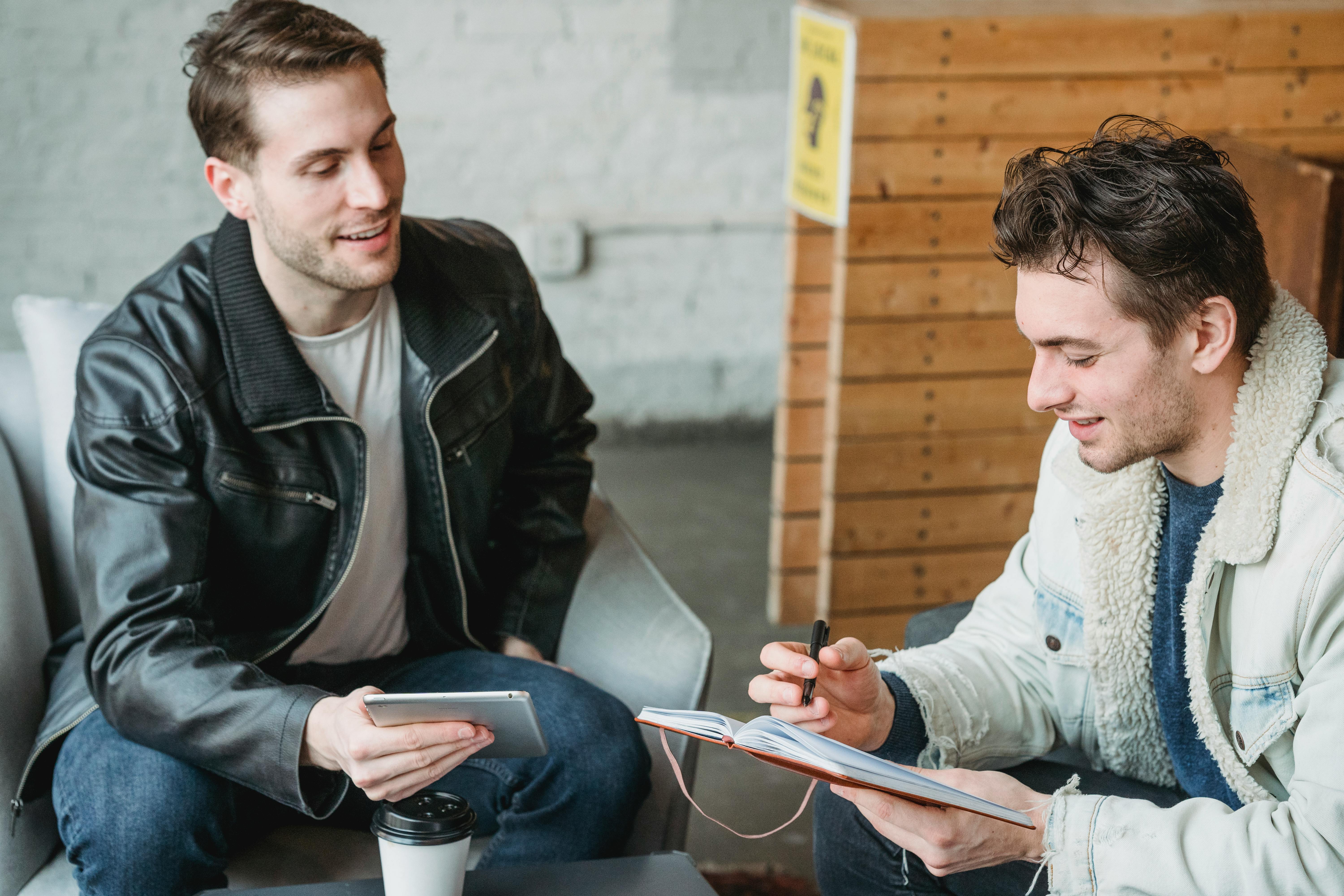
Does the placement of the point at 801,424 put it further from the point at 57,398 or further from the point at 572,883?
the point at 572,883

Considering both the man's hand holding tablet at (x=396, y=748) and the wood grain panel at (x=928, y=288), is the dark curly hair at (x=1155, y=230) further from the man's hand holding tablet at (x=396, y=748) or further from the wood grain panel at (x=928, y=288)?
the wood grain panel at (x=928, y=288)

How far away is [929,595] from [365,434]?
163 cm

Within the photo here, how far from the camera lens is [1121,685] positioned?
1432mm

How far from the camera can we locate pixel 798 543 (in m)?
3.09

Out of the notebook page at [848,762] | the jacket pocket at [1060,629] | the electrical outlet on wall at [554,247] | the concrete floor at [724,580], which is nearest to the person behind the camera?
the notebook page at [848,762]

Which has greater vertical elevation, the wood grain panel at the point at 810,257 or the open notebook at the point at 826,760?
the wood grain panel at the point at 810,257

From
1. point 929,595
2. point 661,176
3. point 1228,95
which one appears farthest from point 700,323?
point 1228,95

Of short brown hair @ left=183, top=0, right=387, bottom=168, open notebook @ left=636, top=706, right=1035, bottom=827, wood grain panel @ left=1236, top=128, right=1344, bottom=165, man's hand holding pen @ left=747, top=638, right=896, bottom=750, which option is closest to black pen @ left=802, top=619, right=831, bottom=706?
man's hand holding pen @ left=747, top=638, right=896, bottom=750

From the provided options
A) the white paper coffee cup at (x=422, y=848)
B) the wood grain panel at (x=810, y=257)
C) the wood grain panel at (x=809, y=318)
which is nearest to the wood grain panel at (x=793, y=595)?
the wood grain panel at (x=809, y=318)

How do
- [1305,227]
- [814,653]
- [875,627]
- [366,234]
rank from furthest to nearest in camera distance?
[875,627] < [1305,227] < [366,234] < [814,653]

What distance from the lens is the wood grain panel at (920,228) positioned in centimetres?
264

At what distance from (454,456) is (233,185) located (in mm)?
442

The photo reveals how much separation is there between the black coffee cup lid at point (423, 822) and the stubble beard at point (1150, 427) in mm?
694

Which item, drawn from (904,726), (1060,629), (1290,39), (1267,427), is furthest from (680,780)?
(1290,39)
